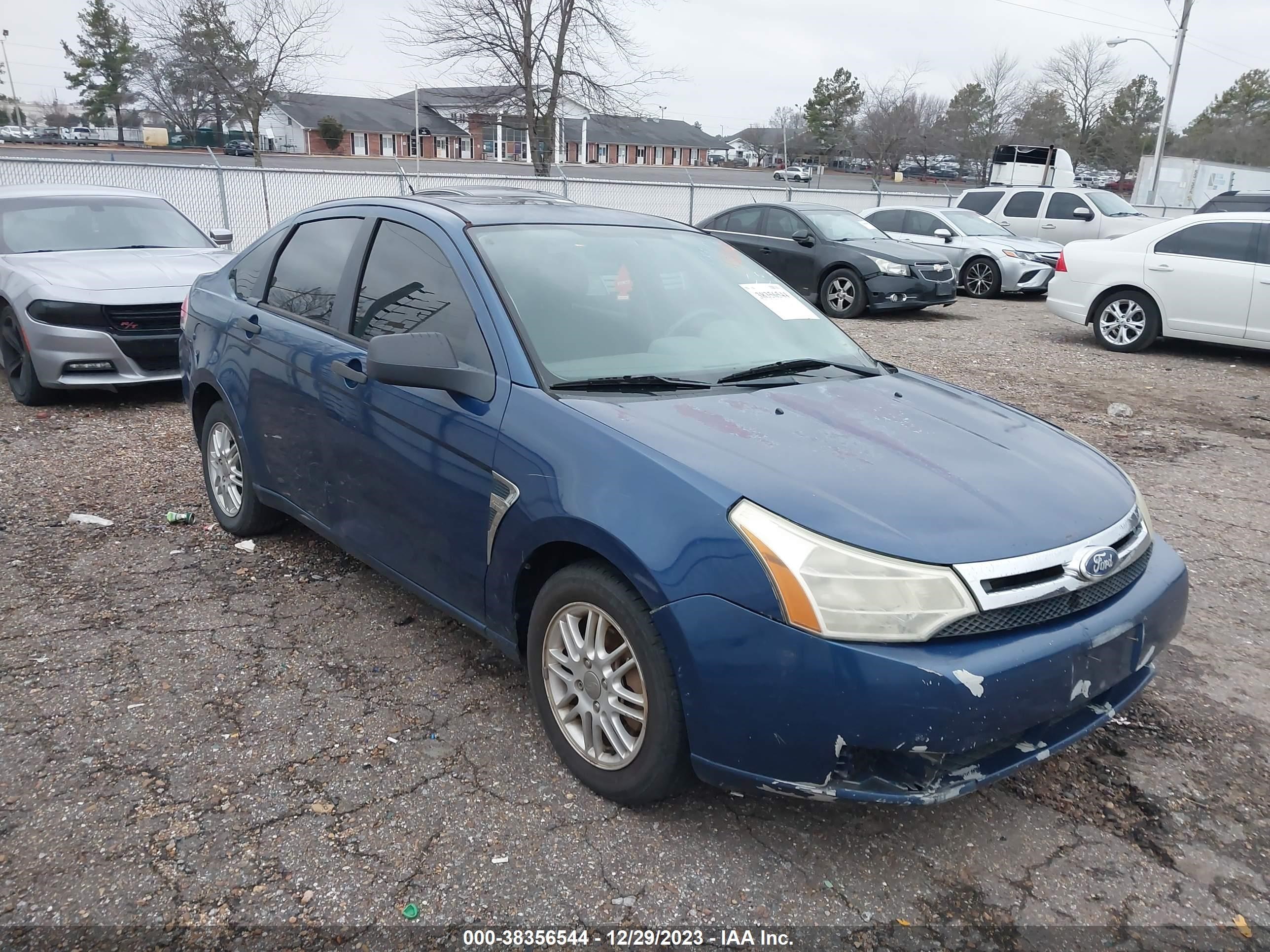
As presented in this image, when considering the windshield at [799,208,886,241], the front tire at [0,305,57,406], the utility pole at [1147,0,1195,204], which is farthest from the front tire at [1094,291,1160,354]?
the utility pole at [1147,0,1195,204]

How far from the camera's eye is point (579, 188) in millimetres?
20422

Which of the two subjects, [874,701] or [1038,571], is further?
[1038,571]

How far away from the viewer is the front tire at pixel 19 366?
23.6ft

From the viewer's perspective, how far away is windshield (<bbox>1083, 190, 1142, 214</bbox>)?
57.4 ft

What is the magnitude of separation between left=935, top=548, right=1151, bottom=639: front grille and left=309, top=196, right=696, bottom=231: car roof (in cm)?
225

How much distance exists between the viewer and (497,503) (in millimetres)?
2906

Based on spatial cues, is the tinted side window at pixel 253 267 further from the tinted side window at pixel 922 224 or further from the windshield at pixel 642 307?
the tinted side window at pixel 922 224

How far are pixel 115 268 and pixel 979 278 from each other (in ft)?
42.8

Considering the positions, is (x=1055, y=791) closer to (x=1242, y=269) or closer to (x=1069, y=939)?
(x=1069, y=939)

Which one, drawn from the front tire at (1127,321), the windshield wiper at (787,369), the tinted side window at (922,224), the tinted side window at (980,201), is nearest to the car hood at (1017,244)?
the tinted side window at (922,224)

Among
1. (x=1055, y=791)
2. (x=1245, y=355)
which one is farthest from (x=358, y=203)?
(x=1245, y=355)

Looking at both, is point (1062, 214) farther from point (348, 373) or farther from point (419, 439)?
point (419, 439)

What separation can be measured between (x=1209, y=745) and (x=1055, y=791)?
2.30 feet

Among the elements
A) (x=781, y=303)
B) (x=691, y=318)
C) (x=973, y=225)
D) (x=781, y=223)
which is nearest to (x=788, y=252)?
(x=781, y=223)
